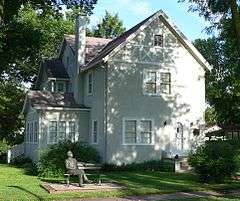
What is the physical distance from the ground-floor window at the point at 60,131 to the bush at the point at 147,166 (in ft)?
13.6

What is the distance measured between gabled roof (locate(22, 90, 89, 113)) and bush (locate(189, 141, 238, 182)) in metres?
11.8

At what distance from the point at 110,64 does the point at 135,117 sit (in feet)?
12.1

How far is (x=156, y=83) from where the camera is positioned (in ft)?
98.8

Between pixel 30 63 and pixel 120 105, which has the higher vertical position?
pixel 30 63

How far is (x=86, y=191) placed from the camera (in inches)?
700

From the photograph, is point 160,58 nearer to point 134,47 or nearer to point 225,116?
point 134,47

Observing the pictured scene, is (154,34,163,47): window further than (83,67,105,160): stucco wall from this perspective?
Yes

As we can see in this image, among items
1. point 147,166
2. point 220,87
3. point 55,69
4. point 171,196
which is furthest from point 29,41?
point 171,196

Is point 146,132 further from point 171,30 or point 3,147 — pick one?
point 3,147

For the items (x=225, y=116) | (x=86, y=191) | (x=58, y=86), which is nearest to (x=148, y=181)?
(x=86, y=191)

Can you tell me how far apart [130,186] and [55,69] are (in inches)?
782

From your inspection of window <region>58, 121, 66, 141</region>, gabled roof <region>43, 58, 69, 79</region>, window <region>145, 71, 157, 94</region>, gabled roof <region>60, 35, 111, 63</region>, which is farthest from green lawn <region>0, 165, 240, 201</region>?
gabled roof <region>43, 58, 69, 79</region>

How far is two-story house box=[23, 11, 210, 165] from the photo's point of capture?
29.0 meters

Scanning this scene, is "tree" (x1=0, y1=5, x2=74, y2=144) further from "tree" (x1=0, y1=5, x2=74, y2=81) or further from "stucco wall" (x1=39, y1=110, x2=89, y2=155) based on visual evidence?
"stucco wall" (x1=39, y1=110, x2=89, y2=155)
